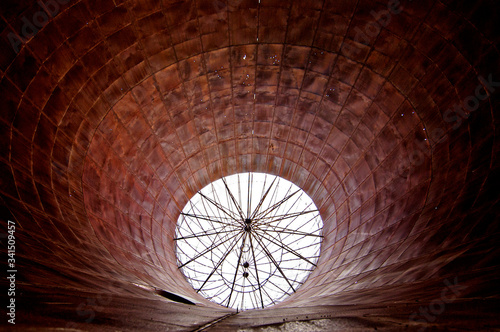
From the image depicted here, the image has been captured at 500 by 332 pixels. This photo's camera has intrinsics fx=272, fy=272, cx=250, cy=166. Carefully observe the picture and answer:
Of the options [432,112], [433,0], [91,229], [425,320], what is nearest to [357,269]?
[432,112]

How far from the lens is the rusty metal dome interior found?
14.5ft

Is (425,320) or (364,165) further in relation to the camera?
(364,165)

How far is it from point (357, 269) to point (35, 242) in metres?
6.93

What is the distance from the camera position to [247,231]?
12.7 m

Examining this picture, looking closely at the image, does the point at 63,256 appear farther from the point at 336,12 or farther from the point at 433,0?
the point at 433,0

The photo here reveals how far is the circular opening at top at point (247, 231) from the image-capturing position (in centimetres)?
1245

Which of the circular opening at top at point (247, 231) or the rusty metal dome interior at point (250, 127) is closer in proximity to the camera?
the rusty metal dome interior at point (250, 127)

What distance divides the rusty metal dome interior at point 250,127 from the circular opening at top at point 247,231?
3072mm

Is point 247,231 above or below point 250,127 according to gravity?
below

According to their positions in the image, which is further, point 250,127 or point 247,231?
point 247,231

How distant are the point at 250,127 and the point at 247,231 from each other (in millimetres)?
5243

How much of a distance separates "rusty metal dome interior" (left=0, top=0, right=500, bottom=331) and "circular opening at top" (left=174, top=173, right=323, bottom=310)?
3.07m

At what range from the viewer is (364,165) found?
8.95 m

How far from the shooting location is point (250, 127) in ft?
33.0
